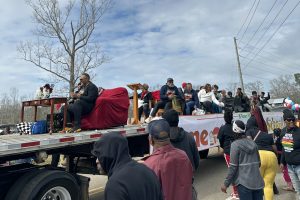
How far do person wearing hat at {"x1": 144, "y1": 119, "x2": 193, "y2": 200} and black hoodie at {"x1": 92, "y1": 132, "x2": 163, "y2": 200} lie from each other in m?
0.73

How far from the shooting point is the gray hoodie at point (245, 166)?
4.52 metres

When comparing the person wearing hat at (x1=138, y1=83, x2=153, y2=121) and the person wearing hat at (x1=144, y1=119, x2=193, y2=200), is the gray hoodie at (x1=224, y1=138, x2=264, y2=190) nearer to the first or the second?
the person wearing hat at (x1=144, y1=119, x2=193, y2=200)

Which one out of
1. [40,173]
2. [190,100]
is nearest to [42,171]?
[40,173]

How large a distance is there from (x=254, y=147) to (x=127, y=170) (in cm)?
290

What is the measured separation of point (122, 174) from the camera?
6.93ft

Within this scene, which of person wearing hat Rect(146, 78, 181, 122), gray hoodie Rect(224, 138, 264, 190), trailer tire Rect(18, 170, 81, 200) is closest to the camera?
gray hoodie Rect(224, 138, 264, 190)

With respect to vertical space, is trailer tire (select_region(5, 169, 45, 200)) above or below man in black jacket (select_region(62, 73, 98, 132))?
below

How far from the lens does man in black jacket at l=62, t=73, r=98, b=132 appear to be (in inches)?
273

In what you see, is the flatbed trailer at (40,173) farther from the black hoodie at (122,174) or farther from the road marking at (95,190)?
the black hoodie at (122,174)

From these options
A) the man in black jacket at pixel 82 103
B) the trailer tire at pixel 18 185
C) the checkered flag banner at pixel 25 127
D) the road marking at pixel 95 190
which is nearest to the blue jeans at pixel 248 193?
the trailer tire at pixel 18 185

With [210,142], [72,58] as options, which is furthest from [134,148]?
[72,58]

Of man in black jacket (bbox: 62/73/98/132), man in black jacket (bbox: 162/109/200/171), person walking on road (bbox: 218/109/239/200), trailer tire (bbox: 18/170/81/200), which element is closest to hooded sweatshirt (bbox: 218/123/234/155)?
person walking on road (bbox: 218/109/239/200)

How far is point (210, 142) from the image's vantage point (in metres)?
9.58

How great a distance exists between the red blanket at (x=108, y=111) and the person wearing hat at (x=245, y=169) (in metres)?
3.49
